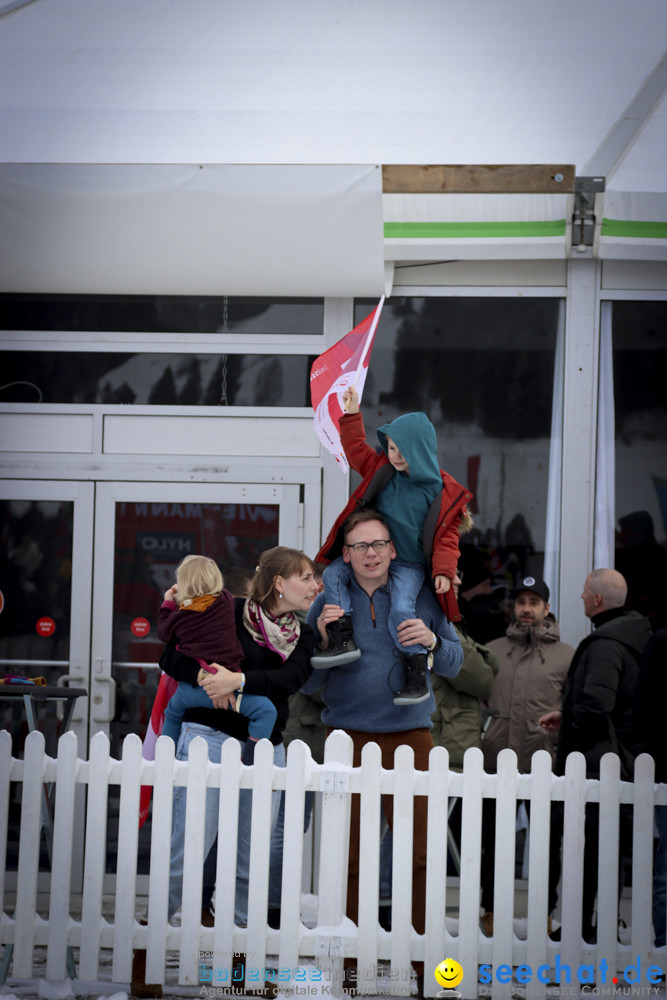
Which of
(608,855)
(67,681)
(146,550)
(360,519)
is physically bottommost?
(608,855)

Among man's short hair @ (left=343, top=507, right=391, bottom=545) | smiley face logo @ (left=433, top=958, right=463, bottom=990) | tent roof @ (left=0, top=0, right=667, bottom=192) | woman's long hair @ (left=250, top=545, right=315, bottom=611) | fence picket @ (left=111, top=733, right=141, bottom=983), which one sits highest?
tent roof @ (left=0, top=0, right=667, bottom=192)

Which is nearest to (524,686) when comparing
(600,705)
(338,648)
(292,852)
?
(600,705)

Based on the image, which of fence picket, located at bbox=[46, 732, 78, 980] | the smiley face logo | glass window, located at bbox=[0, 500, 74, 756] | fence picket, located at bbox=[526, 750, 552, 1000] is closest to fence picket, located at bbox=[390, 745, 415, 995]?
the smiley face logo

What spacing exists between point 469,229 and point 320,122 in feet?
3.42

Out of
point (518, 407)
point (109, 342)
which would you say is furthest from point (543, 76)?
point (109, 342)

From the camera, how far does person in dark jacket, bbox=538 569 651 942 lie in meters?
5.07

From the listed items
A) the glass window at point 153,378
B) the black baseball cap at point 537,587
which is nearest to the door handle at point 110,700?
the glass window at point 153,378

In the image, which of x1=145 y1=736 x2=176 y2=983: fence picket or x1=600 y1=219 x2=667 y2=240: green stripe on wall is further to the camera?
x1=600 y1=219 x2=667 y2=240: green stripe on wall

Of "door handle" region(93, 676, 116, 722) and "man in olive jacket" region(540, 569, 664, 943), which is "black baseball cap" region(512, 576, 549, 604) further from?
"door handle" region(93, 676, 116, 722)

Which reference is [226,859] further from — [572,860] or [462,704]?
[462,704]

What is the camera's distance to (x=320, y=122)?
19.8 feet

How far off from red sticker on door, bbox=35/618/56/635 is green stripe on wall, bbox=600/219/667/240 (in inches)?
155

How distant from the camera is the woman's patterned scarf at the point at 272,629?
15.5ft

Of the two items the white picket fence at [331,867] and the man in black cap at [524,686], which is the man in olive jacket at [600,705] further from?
the white picket fence at [331,867]
